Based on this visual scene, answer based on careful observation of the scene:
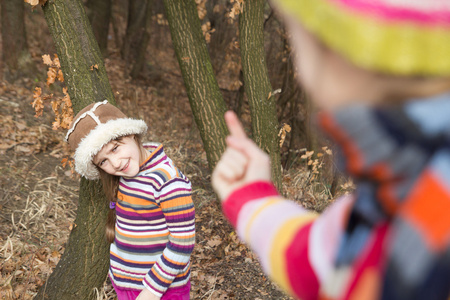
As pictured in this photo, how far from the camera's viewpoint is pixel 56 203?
4.69 m

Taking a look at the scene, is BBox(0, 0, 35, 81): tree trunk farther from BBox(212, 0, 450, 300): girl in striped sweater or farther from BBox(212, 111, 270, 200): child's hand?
BBox(212, 0, 450, 300): girl in striped sweater

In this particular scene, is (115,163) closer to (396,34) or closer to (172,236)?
(172,236)

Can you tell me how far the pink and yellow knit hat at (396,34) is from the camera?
1.92 feet

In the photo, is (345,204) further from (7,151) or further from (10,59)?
(10,59)

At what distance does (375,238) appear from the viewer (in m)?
0.66

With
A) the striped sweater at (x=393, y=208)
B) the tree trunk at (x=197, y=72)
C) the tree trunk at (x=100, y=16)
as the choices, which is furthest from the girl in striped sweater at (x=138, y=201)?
the tree trunk at (x=100, y=16)

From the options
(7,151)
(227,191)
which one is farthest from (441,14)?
(7,151)

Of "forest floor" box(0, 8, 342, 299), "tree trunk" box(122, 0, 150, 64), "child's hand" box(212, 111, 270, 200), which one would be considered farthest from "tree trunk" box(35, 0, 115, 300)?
"tree trunk" box(122, 0, 150, 64)

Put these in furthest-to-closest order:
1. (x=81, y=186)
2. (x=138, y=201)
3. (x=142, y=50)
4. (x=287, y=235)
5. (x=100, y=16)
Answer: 1. (x=100, y=16)
2. (x=142, y=50)
3. (x=81, y=186)
4. (x=138, y=201)
5. (x=287, y=235)

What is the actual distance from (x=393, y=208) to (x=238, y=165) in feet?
1.44

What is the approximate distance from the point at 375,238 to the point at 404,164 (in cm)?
14

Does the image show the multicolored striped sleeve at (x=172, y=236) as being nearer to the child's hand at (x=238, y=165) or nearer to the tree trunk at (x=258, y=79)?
the child's hand at (x=238, y=165)

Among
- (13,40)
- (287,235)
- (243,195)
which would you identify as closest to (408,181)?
(287,235)

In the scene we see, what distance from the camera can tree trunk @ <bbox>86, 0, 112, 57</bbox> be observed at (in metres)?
9.24
